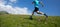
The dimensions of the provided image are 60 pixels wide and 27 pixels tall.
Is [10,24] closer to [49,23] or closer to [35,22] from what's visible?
[35,22]

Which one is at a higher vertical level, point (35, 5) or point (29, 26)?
point (35, 5)

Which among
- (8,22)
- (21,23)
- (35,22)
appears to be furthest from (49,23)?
(8,22)

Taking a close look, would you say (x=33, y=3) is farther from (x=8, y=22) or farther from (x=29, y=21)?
(x=8, y=22)

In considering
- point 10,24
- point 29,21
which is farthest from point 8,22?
point 29,21

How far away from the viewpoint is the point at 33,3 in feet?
58.0

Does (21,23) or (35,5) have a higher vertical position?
(35,5)

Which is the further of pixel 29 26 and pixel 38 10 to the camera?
pixel 38 10

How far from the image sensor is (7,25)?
16.3 meters

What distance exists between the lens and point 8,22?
56.2ft

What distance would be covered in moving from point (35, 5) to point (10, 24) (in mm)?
2759

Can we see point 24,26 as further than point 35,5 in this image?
No

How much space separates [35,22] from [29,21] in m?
0.57

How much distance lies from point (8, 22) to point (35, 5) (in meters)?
2.66

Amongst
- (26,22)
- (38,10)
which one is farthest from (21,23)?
(38,10)
